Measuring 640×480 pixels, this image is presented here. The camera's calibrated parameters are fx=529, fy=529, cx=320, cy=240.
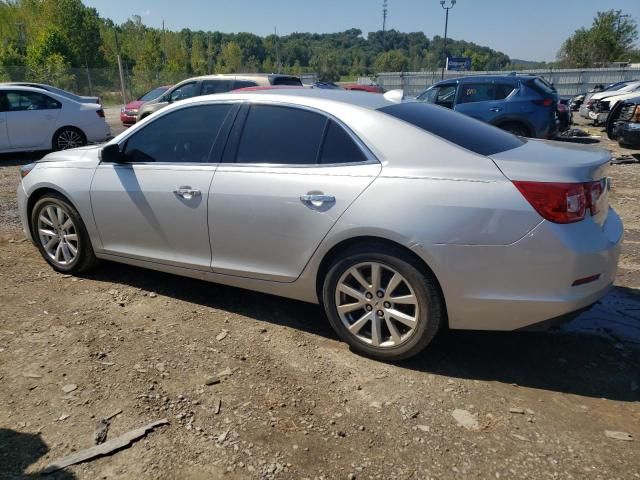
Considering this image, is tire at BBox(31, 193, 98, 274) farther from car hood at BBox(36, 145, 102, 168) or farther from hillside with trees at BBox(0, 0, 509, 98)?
hillside with trees at BBox(0, 0, 509, 98)

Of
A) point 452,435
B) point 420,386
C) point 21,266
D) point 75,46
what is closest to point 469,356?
point 420,386

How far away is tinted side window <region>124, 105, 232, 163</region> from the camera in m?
3.81

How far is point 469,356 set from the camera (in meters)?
3.37

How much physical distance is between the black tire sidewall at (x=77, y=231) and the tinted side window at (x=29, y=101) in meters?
7.27

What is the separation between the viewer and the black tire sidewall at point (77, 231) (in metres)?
4.40

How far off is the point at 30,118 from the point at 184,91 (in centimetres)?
376

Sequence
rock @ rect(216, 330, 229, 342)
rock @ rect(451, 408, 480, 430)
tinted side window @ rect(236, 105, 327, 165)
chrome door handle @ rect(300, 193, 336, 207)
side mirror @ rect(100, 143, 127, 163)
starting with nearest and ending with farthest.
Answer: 1. rock @ rect(451, 408, 480, 430)
2. chrome door handle @ rect(300, 193, 336, 207)
3. tinted side window @ rect(236, 105, 327, 165)
4. rock @ rect(216, 330, 229, 342)
5. side mirror @ rect(100, 143, 127, 163)

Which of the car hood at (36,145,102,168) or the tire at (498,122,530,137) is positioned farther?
the tire at (498,122,530,137)

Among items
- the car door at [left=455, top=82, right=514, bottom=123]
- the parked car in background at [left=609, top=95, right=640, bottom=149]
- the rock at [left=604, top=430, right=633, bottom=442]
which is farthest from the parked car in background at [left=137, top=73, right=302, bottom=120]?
the rock at [left=604, top=430, right=633, bottom=442]

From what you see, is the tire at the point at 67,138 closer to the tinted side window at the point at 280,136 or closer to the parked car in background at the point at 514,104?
the parked car in background at the point at 514,104

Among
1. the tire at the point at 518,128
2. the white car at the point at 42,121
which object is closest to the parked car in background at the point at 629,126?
the tire at the point at 518,128

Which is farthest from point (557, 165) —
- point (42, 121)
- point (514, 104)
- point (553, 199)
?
point (42, 121)

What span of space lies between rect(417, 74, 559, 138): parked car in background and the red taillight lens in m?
8.89

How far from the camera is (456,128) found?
3.38 metres
